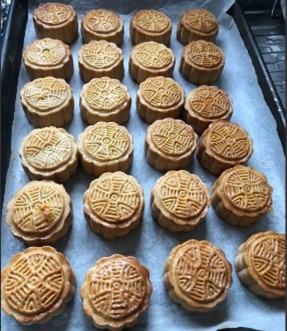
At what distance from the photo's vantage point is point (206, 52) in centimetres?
351

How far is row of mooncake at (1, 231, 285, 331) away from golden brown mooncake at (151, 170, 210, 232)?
17cm

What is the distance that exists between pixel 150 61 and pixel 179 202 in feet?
4.27

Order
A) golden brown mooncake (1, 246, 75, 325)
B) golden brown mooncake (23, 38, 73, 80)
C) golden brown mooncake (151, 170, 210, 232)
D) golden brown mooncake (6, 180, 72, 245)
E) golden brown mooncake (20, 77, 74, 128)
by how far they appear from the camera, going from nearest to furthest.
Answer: golden brown mooncake (1, 246, 75, 325), golden brown mooncake (6, 180, 72, 245), golden brown mooncake (151, 170, 210, 232), golden brown mooncake (20, 77, 74, 128), golden brown mooncake (23, 38, 73, 80)

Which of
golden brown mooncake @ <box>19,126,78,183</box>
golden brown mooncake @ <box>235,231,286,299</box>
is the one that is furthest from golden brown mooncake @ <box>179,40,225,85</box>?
golden brown mooncake @ <box>235,231,286,299</box>

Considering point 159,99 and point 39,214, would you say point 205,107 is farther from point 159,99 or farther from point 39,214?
point 39,214

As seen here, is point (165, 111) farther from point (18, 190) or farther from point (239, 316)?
point (239, 316)

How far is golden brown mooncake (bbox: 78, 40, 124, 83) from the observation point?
3.41 metres

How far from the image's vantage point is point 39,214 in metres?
2.62

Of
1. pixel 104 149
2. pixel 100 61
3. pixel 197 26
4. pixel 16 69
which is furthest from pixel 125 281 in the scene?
pixel 197 26

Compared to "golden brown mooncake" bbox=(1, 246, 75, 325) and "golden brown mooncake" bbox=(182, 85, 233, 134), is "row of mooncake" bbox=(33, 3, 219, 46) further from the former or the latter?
"golden brown mooncake" bbox=(1, 246, 75, 325)

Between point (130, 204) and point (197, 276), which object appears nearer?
point (197, 276)

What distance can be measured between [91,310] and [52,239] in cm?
52

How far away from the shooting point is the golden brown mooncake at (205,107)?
319 cm

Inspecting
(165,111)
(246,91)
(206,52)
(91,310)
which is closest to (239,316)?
(91,310)
